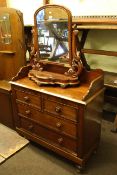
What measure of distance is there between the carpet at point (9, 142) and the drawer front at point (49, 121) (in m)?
0.36

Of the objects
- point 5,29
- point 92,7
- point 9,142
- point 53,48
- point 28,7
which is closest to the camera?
point 53,48

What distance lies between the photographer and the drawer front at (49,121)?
172 centimetres

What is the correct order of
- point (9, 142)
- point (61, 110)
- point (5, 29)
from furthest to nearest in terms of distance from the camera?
1. point (5, 29)
2. point (9, 142)
3. point (61, 110)

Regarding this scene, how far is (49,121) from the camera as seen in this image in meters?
1.87

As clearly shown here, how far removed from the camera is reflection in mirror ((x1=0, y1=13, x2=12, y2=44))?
2391 millimetres

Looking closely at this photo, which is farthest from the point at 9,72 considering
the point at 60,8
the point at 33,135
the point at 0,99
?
the point at 60,8

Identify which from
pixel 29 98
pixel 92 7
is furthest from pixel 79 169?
pixel 92 7

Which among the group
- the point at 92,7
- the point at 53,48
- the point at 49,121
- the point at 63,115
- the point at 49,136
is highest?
the point at 92,7

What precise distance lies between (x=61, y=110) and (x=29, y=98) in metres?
0.39

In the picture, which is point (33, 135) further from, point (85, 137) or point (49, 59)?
point (49, 59)

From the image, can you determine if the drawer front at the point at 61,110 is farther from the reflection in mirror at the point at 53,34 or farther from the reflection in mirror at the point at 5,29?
the reflection in mirror at the point at 5,29

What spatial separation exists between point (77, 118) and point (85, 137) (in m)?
0.21

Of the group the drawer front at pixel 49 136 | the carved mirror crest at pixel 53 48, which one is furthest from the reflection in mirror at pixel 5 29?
the drawer front at pixel 49 136

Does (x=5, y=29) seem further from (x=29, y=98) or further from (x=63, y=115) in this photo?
(x=63, y=115)
